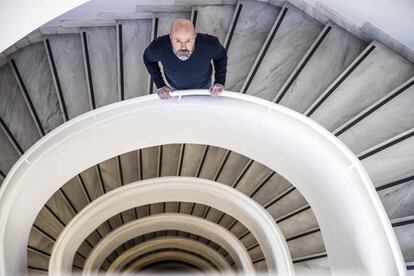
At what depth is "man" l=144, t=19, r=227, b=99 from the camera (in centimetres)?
266

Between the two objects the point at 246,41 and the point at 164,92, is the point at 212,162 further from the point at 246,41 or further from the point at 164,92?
the point at 164,92

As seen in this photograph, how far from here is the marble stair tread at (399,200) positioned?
3484 mm

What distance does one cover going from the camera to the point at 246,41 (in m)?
3.88

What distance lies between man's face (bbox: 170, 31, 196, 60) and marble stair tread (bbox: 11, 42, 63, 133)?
1.67 metres

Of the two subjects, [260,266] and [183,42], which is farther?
[260,266]

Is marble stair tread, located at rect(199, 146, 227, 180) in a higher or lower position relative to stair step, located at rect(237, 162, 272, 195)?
higher

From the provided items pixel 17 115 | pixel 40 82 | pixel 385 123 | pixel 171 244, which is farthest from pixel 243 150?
pixel 171 244

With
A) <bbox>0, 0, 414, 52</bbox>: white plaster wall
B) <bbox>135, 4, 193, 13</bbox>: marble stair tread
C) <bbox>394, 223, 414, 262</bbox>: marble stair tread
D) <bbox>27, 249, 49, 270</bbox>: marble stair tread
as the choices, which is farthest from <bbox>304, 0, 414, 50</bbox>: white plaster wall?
<bbox>27, 249, 49, 270</bbox>: marble stair tread

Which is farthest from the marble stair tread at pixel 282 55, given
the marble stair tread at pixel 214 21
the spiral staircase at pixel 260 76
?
the marble stair tread at pixel 214 21

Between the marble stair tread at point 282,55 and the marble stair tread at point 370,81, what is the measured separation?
1.49 feet

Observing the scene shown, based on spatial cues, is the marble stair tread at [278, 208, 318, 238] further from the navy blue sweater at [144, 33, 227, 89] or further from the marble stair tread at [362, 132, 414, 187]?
the navy blue sweater at [144, 33, 227, 89]

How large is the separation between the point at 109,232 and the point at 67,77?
10.8 feet

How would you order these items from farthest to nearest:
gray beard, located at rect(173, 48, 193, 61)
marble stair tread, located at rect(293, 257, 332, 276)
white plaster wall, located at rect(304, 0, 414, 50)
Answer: marble stair tread, located at rect(293, 257, 332, 276)
white plaster wall, located at rect(304, 0, 414, 50)
gray beard, located at rect(173, 48, 193, 61)

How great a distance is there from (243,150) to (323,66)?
40.2 inches
